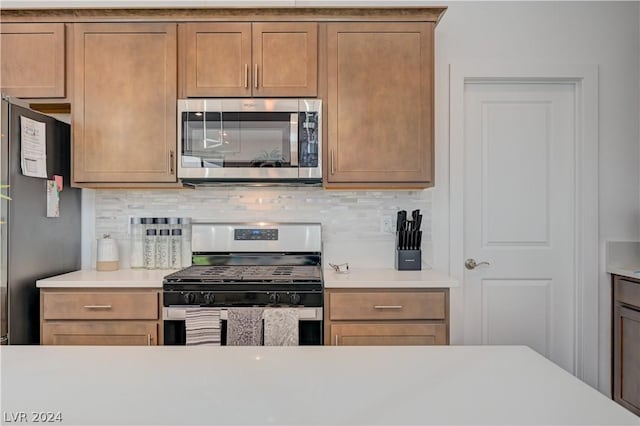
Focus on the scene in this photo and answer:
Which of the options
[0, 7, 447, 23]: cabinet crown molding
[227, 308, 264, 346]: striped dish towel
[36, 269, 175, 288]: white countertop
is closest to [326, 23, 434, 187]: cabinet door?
[0, 7, 447, 23]: cabinet crown molding

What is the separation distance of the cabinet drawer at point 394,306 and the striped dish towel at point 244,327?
39 centimetres

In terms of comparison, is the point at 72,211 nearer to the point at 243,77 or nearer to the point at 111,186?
the point at 111,186

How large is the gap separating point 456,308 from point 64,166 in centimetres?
251

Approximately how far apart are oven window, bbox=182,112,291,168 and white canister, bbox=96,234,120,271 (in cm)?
71

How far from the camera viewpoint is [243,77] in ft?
7.53

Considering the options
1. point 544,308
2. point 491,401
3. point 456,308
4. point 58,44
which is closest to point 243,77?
point 58,44

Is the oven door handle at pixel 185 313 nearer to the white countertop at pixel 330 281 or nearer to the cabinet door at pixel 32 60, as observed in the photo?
the white countertop at pixel 330 281

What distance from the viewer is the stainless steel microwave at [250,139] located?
2.27 meters

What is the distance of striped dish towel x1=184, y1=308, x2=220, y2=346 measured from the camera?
1980 millimetres

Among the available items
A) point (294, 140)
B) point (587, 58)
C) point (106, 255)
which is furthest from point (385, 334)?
point (587, 58)

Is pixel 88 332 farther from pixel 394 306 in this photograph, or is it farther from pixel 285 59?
pixel 285 59

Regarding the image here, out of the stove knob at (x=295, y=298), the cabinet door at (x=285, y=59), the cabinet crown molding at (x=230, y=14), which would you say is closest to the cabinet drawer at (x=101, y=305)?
the stove knob at (x=295, y=298)

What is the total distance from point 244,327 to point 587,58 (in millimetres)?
2620

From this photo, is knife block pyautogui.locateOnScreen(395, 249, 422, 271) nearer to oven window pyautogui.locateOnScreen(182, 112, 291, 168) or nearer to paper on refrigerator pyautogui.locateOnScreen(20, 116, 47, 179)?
oven window pyautogui.locateOnScreen(182, 112, 291, 168)
